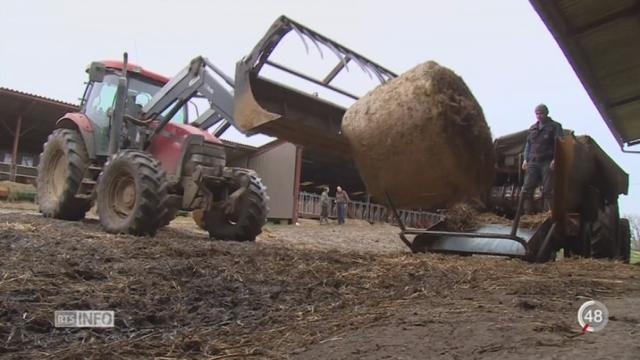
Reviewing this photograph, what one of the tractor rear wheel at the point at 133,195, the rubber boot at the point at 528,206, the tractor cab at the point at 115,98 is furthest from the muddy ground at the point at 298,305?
the tractor cab at the point at 115,98

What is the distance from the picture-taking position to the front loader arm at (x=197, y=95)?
7.01m

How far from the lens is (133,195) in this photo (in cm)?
707

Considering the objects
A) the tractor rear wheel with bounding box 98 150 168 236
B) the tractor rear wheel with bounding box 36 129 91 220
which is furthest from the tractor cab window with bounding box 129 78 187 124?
the tractor rear wheel with bounding box 98 150 168 236

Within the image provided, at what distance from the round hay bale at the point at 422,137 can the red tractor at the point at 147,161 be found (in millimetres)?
2498

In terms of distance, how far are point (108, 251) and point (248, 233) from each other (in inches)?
120

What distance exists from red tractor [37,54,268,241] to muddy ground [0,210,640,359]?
218 centimetres

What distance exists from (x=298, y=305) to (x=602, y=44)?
513 centimetres

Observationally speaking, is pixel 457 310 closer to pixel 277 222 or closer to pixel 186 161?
pixel 186 161

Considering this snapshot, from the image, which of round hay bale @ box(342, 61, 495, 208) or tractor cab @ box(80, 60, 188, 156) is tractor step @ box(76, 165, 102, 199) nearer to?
tractor cab @ box(80, 60, 188, 156)

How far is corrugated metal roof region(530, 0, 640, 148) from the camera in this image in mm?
5543

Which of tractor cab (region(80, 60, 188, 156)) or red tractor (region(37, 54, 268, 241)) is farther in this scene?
tractor cab (region(80, 60, 188, 156))

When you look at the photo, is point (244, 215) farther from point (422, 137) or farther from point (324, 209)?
point (324, 209)

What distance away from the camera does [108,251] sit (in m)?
4.46

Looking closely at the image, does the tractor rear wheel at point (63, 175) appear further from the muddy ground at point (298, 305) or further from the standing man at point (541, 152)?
the standing man at point (541, 152)
